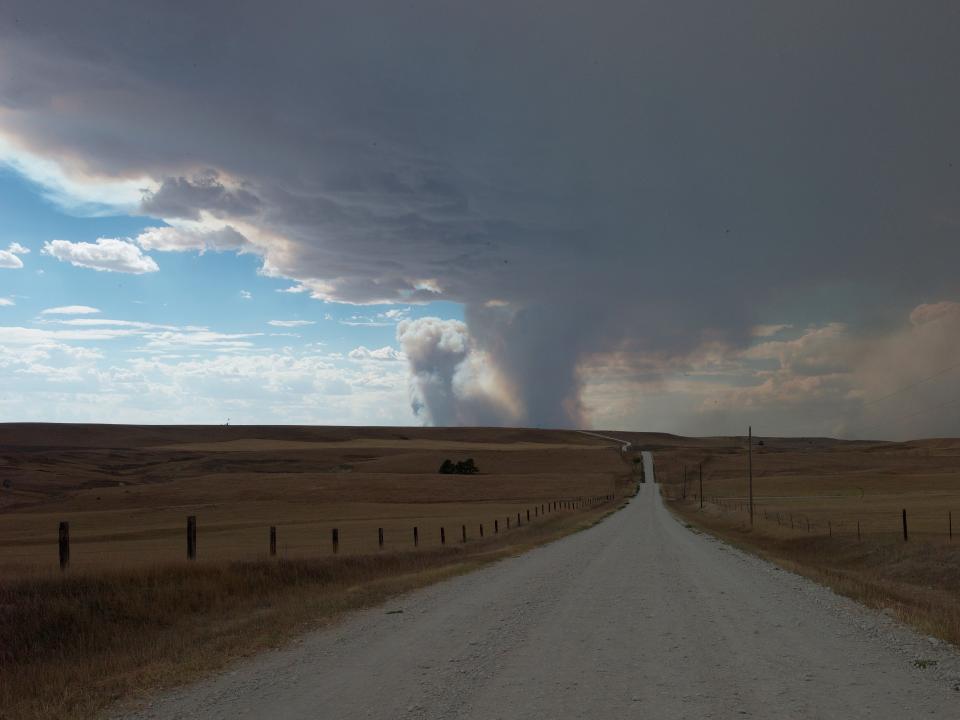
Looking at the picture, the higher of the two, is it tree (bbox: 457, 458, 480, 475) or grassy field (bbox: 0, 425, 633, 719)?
grassy field (bbox: 0, 425, 633, 719)

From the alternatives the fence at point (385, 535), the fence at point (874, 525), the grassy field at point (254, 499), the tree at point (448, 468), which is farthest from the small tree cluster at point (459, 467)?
the fence at point (874, 525)

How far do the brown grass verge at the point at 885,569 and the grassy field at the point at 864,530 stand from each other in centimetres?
5

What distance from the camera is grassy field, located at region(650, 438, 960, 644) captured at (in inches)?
767

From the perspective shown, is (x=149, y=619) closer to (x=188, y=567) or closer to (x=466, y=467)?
(x=188, y=567)

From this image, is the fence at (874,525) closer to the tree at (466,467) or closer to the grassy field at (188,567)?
the grassy field at (188,567)

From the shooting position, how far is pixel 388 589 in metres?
18.2

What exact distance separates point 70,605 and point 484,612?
7961 mm

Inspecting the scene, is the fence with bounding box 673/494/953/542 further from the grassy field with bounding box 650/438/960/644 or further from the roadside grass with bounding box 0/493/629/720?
the roadside grass with bounding box 0/493/629/720

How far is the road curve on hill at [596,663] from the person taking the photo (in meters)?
8.18

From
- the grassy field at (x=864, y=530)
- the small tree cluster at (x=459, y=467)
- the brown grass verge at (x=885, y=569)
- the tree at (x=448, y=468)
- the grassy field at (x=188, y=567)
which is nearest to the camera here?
the grassy field at (x=188, y=567)

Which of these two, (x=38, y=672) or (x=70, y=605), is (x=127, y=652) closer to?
(x=38, y=672)

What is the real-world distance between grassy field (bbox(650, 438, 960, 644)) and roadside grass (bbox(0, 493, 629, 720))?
11.0 metres

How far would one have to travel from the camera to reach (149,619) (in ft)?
52.6

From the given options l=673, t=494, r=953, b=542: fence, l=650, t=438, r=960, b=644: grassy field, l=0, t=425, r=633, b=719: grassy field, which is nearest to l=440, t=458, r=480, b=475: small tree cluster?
l=0, t=425, r=633, b=719: grassy field
